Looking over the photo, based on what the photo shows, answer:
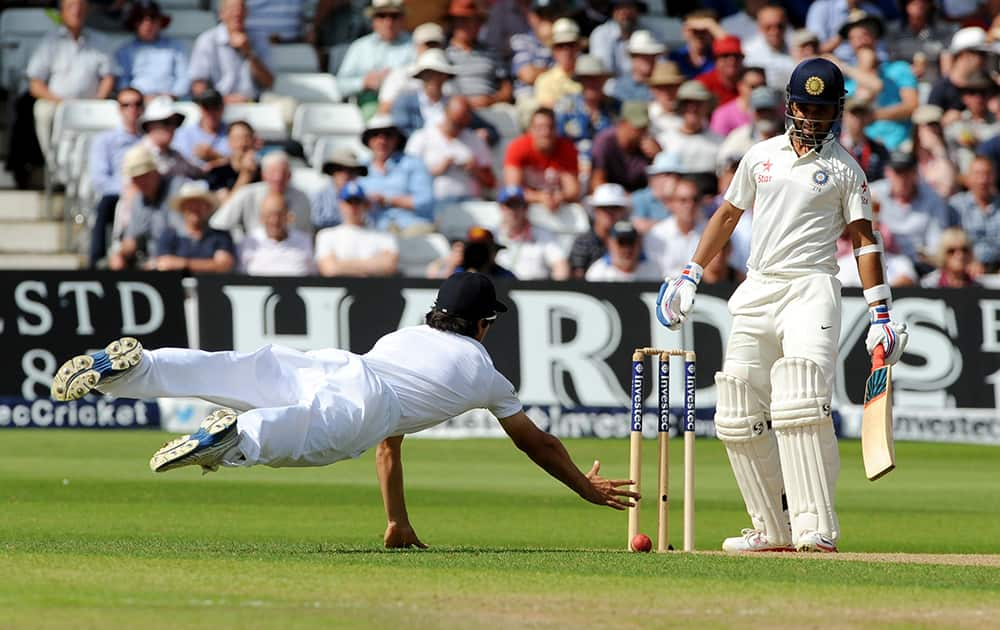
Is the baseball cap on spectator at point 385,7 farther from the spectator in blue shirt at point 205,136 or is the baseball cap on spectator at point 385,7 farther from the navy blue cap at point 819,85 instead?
the navy blue cap at point 819,85

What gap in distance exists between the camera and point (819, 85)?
7.50 meters

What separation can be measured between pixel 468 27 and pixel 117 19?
3157 mm

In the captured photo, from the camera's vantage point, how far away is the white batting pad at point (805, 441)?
739 cm

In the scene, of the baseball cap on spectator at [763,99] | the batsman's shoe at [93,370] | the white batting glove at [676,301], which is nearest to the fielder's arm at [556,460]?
the white batting glove at [676,301]

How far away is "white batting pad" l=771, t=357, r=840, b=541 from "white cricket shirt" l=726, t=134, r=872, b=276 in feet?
1.42

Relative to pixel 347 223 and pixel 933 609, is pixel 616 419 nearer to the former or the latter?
pixel 347 223

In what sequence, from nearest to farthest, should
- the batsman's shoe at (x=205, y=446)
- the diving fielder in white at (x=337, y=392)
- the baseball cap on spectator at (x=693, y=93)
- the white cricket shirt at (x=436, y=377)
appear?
the batsman's shoe at (x=205, y=446), the diving fielder in white at (x=337, y=392), the white cricket shirt at (x=436, y=377), the baseball cap on spectator at (x=693, y=93)

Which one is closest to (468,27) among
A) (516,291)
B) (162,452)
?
(516,291)

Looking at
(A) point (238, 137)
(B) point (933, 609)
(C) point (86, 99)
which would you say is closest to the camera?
(B) point (933, 609)

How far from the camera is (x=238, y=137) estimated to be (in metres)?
15.2

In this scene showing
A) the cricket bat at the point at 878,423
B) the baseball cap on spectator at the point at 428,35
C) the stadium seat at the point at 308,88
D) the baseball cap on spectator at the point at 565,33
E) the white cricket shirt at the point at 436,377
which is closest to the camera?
the white cricket shirt at the point at 436,377

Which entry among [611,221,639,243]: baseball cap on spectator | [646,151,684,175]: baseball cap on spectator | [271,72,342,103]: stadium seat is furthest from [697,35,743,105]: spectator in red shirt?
[271,72,342,103]: stadium seat

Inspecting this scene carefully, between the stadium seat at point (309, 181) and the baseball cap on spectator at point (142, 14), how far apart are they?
2.18 m

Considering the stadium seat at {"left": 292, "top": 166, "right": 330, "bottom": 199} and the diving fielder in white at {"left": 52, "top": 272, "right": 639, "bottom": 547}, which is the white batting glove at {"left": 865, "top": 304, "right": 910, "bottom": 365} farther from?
the stadium seat at {"left": 292, "top": 166, "right": 330, "bottom": 199}
